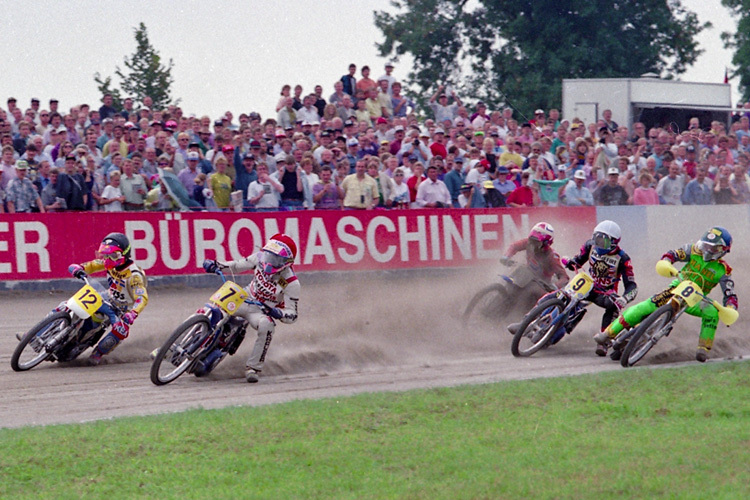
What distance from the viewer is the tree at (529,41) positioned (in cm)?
4072

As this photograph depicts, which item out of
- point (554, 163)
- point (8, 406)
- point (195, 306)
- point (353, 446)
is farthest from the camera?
point (554, 163)

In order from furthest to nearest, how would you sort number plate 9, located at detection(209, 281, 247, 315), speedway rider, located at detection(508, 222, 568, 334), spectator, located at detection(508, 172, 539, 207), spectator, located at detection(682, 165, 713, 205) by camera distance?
spectator, located at detection(682, 165, 713, 205) → spectator, located at detection(508, 172, 539, 207) → speedway rider, located at detection(508, 222, 568, 334) → number plate 9, located at detection(209, 281, 247, 315)

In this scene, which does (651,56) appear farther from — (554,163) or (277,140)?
(277,140)

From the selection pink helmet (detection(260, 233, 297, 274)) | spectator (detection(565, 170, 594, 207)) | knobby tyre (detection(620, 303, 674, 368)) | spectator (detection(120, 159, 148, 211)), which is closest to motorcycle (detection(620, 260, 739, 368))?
knobby tyre (detection(620, 303, 674, 368))

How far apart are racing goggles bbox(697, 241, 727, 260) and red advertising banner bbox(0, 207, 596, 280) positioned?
7313 mm

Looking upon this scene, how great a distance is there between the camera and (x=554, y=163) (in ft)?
72.6

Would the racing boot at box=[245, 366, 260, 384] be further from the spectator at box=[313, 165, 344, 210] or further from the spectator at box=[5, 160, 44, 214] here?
the spectator at box=[313, 165, 344, 210]

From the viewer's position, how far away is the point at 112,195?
56.0ft

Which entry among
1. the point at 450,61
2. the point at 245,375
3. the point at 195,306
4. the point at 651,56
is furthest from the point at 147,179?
the point at 651,56

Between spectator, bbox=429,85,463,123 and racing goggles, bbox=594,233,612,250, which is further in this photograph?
spectator, bbox=429,85,463,123

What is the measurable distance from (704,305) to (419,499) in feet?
23.1

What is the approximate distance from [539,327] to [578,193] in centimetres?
861

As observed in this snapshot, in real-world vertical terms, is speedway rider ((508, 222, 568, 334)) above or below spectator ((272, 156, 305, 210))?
below

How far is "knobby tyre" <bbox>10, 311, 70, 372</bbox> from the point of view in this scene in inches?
470
